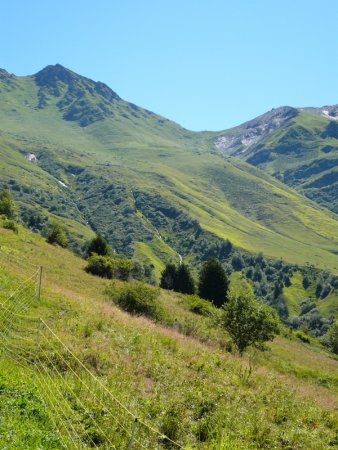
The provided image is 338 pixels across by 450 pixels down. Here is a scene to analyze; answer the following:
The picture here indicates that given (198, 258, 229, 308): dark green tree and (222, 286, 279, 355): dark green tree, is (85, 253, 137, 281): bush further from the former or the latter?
(198, 258, 229, 308): dark green tree

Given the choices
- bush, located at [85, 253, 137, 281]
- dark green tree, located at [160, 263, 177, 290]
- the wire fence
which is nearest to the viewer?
the wire fence

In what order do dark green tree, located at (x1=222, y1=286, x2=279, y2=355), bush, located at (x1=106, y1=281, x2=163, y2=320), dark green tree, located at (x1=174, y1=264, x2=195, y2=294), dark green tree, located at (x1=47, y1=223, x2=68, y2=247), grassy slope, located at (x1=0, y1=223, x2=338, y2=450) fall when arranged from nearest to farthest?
grassy slope, located at (x1=0, y1=223, x2=338, y2=450) → dark green tree, located at (x1=222, y1=286, x2=279, y2=355) → bush, located at (x1=106, y1=281, x2=163, y2=320) → dark green tree, located at (x1=47, y1=223, x2=68, y2=247) → dark green tree, located at (x1=174, y1=264, x2=195, y2=294)

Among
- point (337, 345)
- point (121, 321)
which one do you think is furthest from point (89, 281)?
point (337, 345)

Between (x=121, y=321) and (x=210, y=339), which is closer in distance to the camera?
(x=121, y=321)

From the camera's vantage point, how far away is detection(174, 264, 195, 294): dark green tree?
267ft

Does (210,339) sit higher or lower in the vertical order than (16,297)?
lower

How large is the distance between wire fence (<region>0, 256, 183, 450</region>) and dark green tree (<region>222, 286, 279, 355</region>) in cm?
1659

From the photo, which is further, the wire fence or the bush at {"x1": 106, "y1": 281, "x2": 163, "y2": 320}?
the bush at {"x1": 106, "y1": 281, "x2": 163, "y2": 320}

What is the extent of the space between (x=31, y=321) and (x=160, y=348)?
213 inches

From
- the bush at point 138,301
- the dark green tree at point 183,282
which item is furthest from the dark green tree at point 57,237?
the bush at point 138,301

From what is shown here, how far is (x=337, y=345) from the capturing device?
2842 inches

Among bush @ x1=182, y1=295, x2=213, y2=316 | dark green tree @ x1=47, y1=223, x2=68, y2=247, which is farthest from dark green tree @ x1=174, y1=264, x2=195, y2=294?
bush @ x1=182, y1=295, x2=213, y2=316

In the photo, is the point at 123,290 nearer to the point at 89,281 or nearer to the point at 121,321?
the point at 89,281

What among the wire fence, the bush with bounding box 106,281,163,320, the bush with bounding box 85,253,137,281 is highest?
the wire fence
